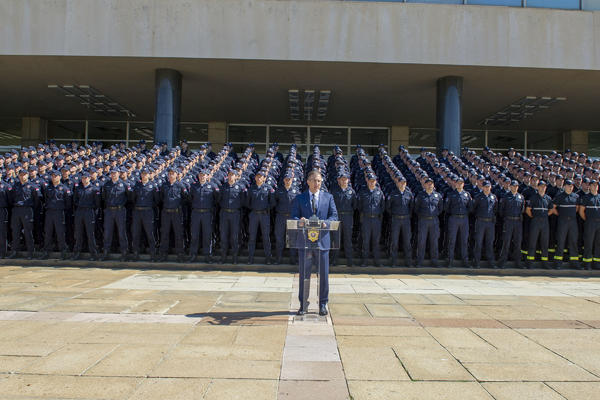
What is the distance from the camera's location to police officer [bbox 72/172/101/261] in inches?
355

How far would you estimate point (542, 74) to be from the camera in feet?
49.0

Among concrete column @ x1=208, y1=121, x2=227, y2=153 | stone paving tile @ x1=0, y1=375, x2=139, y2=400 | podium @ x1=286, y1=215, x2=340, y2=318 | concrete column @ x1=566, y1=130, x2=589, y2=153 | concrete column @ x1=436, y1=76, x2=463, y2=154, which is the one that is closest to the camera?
stone paving tile @ x1=0, y1=375, x2=139, y2=400

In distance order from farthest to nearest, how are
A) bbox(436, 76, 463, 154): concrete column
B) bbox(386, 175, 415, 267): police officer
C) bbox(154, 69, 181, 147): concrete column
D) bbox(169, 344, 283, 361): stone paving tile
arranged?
bbox(436, 76, 463, 154): concrete column, bbox(154, 69, 181, 147): concrete column, bbox(386, 175, 415, 267): police officer, bbox(169, 344, 283, 361): stone paving tile

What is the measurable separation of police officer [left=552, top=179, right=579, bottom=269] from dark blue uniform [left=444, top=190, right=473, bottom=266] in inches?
70.5

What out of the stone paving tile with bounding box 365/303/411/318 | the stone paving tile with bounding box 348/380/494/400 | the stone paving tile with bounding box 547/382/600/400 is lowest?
the stone paving tile with bounding box 348/380/494/400

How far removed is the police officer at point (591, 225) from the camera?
8984mm

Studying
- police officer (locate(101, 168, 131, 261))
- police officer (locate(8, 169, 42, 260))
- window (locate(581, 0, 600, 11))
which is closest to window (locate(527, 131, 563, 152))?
window (locate(581, 0, 600, 11))

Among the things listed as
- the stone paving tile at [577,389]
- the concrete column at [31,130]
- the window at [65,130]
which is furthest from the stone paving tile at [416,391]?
the concrete column at [31,130]

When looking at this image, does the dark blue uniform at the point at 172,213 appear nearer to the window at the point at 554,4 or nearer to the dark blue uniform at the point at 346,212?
the dark blue uniform at the point at 346,212

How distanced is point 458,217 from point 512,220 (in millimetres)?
1106

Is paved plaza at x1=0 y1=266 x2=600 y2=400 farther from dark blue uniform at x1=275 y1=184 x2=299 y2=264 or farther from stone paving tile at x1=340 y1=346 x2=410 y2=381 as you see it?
dark blue uniform at x1=275 y1=184 x2=299 y2=264

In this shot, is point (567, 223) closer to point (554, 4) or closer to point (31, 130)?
point (554, 4)

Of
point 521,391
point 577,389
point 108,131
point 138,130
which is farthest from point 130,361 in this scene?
point 108,131

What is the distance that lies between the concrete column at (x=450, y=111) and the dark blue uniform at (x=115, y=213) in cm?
1086
